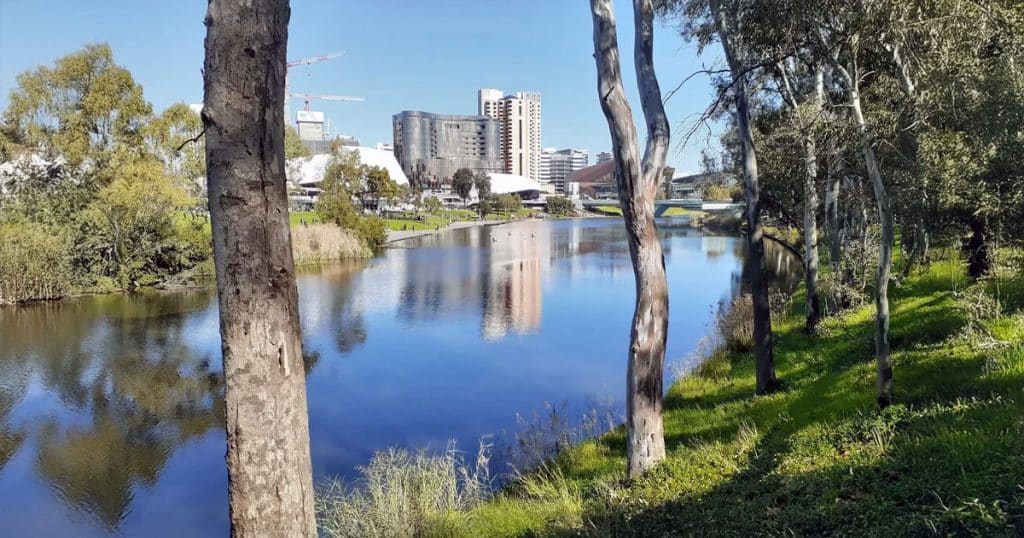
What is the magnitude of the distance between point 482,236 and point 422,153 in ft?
306

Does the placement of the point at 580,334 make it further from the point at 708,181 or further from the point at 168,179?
the point at 168,179

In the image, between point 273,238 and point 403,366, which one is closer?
point 273,238

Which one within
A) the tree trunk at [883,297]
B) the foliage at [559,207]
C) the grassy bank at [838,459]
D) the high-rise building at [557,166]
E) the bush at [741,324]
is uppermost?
the high-rise building at [557,166]

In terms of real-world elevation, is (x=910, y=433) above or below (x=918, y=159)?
below

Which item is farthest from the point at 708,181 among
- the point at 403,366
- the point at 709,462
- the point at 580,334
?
the point at 709,462

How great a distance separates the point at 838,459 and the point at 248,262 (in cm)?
334

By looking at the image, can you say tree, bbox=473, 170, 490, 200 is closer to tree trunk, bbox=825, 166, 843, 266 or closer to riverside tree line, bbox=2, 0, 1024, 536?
tree trunk, bbox=825, 166, 843, 266

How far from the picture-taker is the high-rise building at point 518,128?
156 m

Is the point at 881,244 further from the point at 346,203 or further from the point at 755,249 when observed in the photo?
the point at 346,203

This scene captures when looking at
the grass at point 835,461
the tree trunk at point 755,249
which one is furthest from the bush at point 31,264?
the tree trunk at point 755,249

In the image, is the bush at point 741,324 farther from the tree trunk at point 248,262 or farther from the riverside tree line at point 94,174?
the riverside tree line at point 94,174

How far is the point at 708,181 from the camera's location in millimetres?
16500

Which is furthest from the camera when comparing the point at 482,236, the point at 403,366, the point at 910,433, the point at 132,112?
the point at 482,236

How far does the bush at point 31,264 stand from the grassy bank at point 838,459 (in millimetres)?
17319
